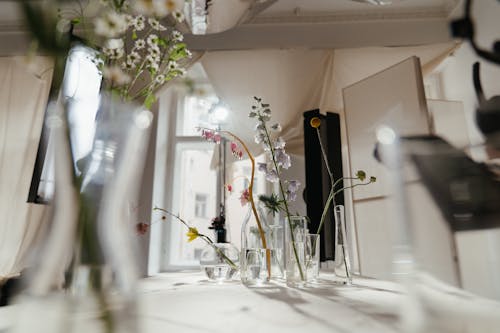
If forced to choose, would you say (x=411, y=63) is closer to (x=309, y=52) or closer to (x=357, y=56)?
(x=357, y=56)

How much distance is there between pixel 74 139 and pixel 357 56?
2.60m

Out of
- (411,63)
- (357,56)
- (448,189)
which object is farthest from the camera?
(357,56)

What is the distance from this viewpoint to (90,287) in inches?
10.7

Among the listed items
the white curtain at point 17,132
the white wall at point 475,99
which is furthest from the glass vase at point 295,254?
the white curtain at point 17,132

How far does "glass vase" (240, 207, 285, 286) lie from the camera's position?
3.34ft

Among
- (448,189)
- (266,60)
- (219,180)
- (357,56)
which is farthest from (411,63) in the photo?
(448,189)

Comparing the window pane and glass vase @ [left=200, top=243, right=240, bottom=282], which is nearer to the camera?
glass vase @ [left=200, top=243, right=240, bottom=282]

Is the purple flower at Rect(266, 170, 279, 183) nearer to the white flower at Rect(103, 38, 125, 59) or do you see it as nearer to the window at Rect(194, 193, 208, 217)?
the white flower at Rect(103, 38, 125, 59)

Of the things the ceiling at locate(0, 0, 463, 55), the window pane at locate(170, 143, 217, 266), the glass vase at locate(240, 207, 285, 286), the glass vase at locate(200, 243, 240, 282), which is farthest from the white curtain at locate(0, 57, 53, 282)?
the glass vase at locate(240, 207, 285, 286)

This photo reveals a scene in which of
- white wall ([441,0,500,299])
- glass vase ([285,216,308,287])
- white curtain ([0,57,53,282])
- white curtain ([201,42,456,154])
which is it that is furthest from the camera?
white curtain ([201,42,456,154])

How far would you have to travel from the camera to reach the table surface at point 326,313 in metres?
0.28

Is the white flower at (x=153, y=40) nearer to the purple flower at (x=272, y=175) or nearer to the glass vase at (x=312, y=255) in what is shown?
the purple flower at (x=272, y=175)

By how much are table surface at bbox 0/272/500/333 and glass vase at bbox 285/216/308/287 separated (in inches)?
10.7

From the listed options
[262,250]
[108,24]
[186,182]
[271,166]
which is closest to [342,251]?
[262,250]
